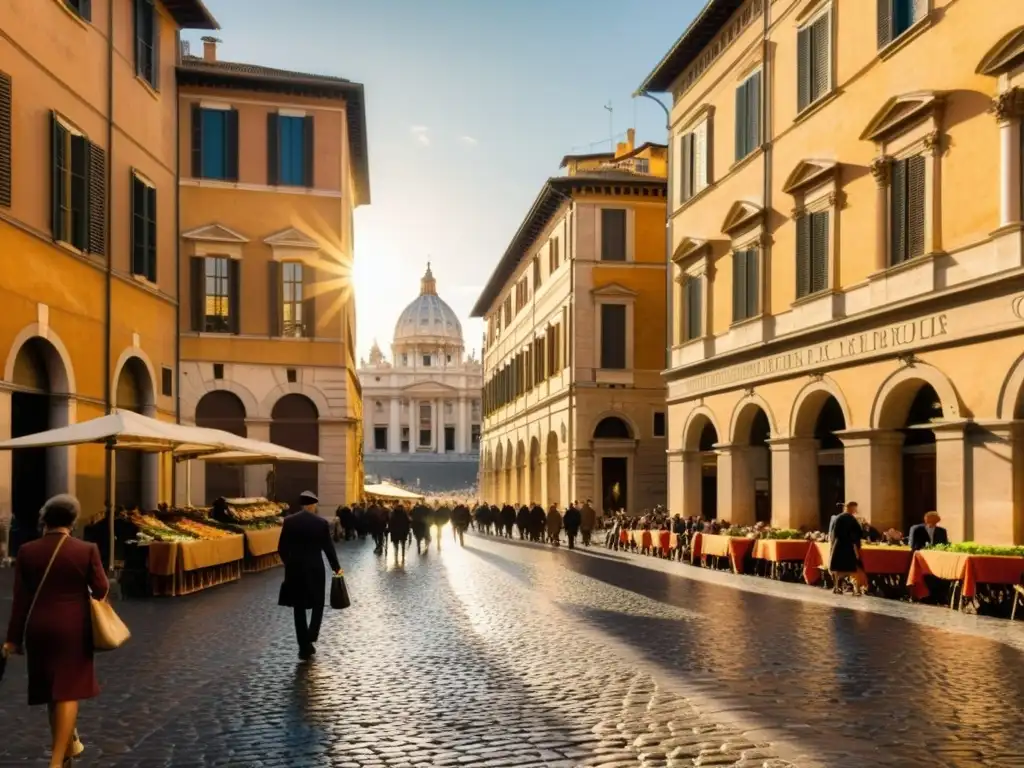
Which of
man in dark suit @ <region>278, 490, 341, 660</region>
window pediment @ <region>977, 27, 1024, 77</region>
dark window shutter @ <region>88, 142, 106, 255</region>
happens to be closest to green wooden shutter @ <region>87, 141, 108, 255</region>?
dark window shutter @ <region>88, 142, 106, 255</region>

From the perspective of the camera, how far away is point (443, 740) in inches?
297

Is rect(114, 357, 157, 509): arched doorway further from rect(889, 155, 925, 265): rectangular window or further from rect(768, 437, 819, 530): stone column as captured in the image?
rect(889, 155, 925, 265): rectangular window

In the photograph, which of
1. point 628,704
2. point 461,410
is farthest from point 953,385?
point 461,410

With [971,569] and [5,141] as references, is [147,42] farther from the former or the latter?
[971,569]

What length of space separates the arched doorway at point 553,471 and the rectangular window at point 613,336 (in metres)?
5.43

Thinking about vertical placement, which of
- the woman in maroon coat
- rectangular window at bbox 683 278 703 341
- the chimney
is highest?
the chimney

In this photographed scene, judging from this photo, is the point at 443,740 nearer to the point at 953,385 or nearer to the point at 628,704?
the point at 628,704

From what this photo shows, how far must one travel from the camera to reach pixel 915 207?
1995 centimetres

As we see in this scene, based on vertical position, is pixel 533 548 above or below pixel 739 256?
below

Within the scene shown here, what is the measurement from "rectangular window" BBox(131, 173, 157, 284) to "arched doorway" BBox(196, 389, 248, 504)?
8.16m

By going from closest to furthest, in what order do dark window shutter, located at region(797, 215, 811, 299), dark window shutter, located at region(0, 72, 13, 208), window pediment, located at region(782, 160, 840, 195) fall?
dark window shutter, located at region(0, 72, 13, 208), window pediment, located at region(782, 160, 840, 195), dark window shutter, located at region(797, 215, 811, 299)

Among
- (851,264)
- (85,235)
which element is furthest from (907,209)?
(85,235)

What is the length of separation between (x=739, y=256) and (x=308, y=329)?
1434 centimetres

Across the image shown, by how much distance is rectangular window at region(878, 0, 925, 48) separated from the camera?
800 inches
